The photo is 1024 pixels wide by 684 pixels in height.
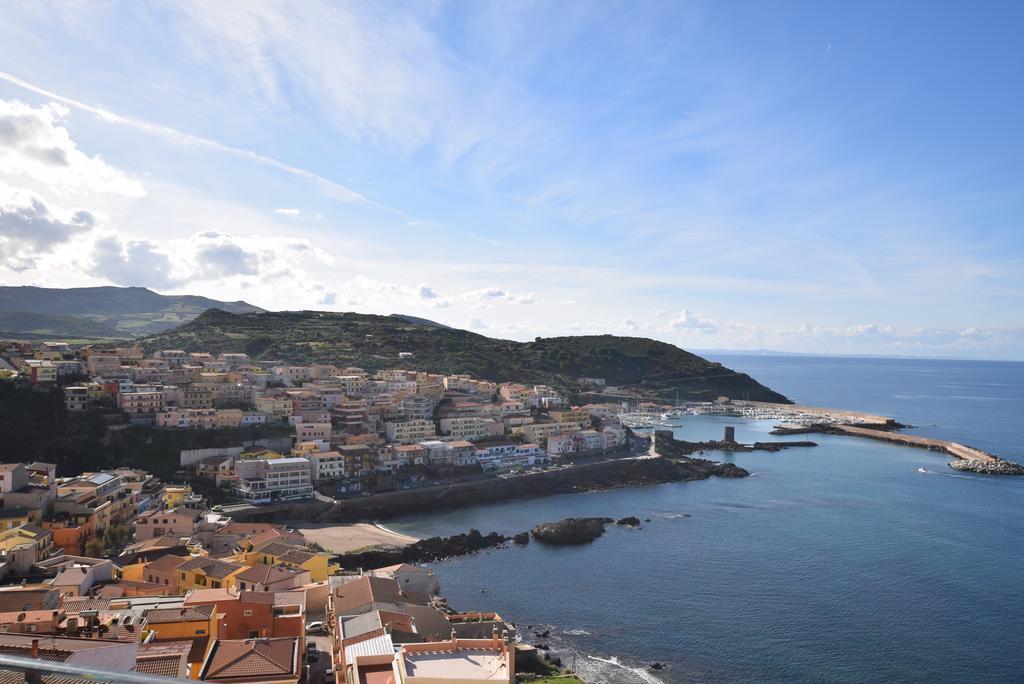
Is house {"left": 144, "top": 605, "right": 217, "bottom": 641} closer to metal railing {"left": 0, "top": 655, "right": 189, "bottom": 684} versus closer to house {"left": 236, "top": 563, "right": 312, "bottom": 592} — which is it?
house {"left": 236, "top": 563, "right": 312, "bottom": 592}

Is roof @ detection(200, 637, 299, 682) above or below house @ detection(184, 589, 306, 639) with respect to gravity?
above

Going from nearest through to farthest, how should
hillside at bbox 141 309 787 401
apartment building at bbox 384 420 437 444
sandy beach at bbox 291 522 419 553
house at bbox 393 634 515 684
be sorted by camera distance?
house at bbox 393 634 515 684, sandy beach at bbox 291 522 419 553, apartment building at bbox 384 420 437 444, hillside at bbox 141 309 787 401

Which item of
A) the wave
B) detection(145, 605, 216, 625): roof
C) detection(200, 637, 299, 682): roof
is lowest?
the wave

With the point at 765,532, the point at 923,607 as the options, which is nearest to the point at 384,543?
the point at 765,532

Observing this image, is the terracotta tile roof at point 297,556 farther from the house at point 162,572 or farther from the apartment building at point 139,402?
the apartment building at point 139,402

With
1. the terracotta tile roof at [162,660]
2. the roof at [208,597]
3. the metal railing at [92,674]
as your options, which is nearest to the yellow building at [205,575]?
the roof at [208,597]

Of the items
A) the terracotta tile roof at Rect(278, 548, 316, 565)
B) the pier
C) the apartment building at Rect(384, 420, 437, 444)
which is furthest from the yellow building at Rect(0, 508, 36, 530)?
the pier

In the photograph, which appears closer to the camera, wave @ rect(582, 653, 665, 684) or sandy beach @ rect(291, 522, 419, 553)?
wave @ rect(582, 653, 665, 684)
